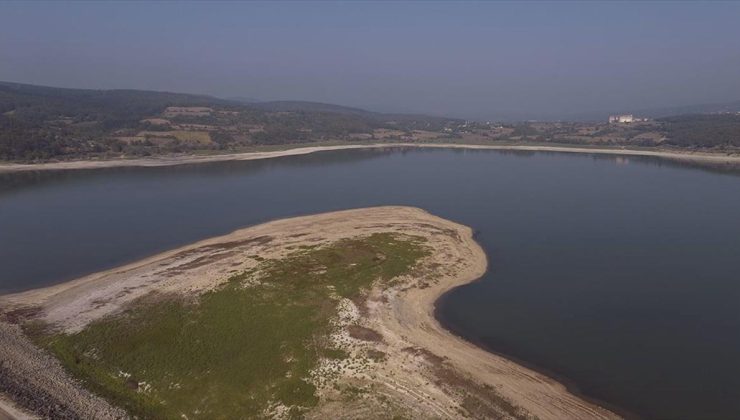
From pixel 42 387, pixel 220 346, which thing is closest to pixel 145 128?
pixel 220 346

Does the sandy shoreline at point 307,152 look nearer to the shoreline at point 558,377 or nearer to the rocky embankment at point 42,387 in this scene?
the rocky embankment at point 42,387

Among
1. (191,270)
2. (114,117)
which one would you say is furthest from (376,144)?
(191,270)

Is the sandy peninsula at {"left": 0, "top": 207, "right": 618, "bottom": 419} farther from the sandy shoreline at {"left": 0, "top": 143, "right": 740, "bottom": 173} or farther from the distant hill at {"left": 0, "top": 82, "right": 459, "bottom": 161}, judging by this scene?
the distant hill at {"left": 0, "top": 82, "right": 459, "bottom": 161}

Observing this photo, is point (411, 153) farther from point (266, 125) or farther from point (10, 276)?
point (10, 276)

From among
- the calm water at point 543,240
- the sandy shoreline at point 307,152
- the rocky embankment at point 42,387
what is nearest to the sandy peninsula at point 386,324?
the rocky embankment at point 42,387

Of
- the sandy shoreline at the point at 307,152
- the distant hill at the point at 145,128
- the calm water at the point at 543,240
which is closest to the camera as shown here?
the calm water at the point at 543,240

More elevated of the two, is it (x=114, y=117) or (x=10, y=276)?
(x=114, y=117)

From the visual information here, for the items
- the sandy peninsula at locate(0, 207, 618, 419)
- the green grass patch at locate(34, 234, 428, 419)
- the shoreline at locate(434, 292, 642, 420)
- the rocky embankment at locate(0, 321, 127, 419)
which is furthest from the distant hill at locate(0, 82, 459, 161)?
the shoreline at locate(434, 292, 642, 420)
